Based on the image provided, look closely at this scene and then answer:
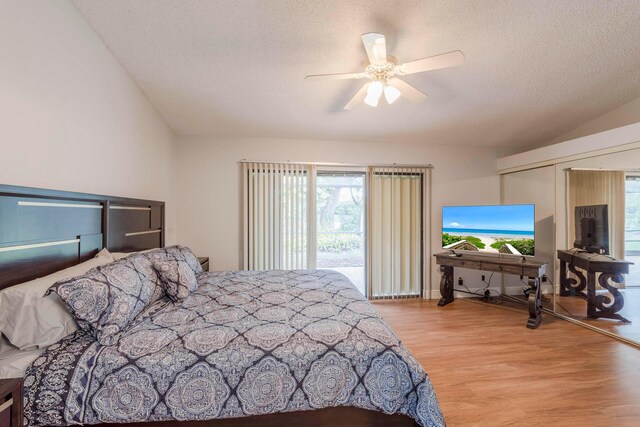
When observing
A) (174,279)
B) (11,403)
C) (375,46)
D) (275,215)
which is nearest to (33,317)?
(11,403)

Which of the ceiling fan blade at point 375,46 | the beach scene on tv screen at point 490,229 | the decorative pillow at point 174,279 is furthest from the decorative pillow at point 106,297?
the beach scene on tv screen at point 490,229

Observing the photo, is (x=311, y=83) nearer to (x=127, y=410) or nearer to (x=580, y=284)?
(x=127, y=410)

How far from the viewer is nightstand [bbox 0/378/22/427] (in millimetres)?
876

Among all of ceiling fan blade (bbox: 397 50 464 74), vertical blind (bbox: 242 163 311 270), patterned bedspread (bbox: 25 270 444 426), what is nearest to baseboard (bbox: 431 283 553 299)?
vertical blind (bbox: 242 163 311 270)

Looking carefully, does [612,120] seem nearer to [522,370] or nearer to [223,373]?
[522,370]

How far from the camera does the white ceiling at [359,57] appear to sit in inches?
68.7

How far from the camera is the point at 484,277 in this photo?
4.05m

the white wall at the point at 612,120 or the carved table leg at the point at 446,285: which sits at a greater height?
the white wall at the point at 612,120

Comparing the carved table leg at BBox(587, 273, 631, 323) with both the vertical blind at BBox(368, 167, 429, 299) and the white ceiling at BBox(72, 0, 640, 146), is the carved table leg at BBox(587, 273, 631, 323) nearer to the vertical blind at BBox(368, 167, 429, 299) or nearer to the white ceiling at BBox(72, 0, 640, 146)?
the vertical blind at BBox(368, 167, 429, 299)

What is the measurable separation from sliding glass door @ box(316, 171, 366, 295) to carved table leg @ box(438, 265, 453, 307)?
109 centimetres

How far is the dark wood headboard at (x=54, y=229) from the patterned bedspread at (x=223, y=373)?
0.45 meters

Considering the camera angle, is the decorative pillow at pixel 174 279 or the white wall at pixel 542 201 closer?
the decorative pillow at pixel 174 279

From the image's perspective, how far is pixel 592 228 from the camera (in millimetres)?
2900

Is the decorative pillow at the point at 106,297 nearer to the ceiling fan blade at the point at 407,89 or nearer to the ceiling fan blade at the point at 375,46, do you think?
the ceiling fan blade at the point at 375,46
